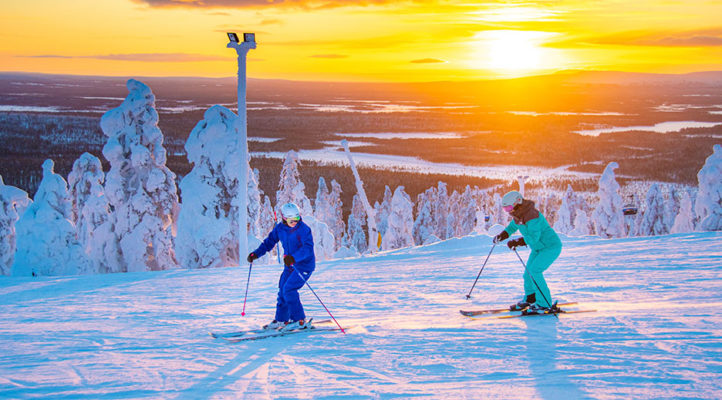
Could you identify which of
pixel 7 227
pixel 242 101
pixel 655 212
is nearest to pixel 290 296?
pixel 242 101

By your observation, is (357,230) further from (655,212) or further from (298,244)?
(298,244)

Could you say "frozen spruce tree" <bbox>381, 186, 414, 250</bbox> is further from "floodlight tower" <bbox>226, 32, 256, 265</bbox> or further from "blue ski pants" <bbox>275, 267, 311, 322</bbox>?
"blue ski pants" <bbox>275, 267, 311, 322</bbox>

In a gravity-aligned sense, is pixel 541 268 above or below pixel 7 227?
above

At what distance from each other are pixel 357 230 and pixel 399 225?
387 inches

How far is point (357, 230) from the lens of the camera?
65.3m

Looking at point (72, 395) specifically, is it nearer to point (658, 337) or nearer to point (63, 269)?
point (658, 337)

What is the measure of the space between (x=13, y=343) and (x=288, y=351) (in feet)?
11.9

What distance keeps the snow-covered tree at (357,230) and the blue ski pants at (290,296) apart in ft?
173

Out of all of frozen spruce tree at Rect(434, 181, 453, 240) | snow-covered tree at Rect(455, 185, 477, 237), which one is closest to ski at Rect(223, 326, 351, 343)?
frozen spruce tree at Rect(434, 181, 453, 240)

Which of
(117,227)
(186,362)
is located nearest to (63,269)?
(117,227)

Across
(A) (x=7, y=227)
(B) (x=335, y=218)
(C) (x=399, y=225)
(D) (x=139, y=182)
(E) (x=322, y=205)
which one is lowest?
(C) (x=399, y=225)

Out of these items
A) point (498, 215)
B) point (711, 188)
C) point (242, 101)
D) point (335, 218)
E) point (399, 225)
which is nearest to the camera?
point (242, 101)

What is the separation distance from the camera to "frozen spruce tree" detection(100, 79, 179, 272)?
25328mm

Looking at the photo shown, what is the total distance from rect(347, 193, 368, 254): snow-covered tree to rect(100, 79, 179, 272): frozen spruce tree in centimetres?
3602
